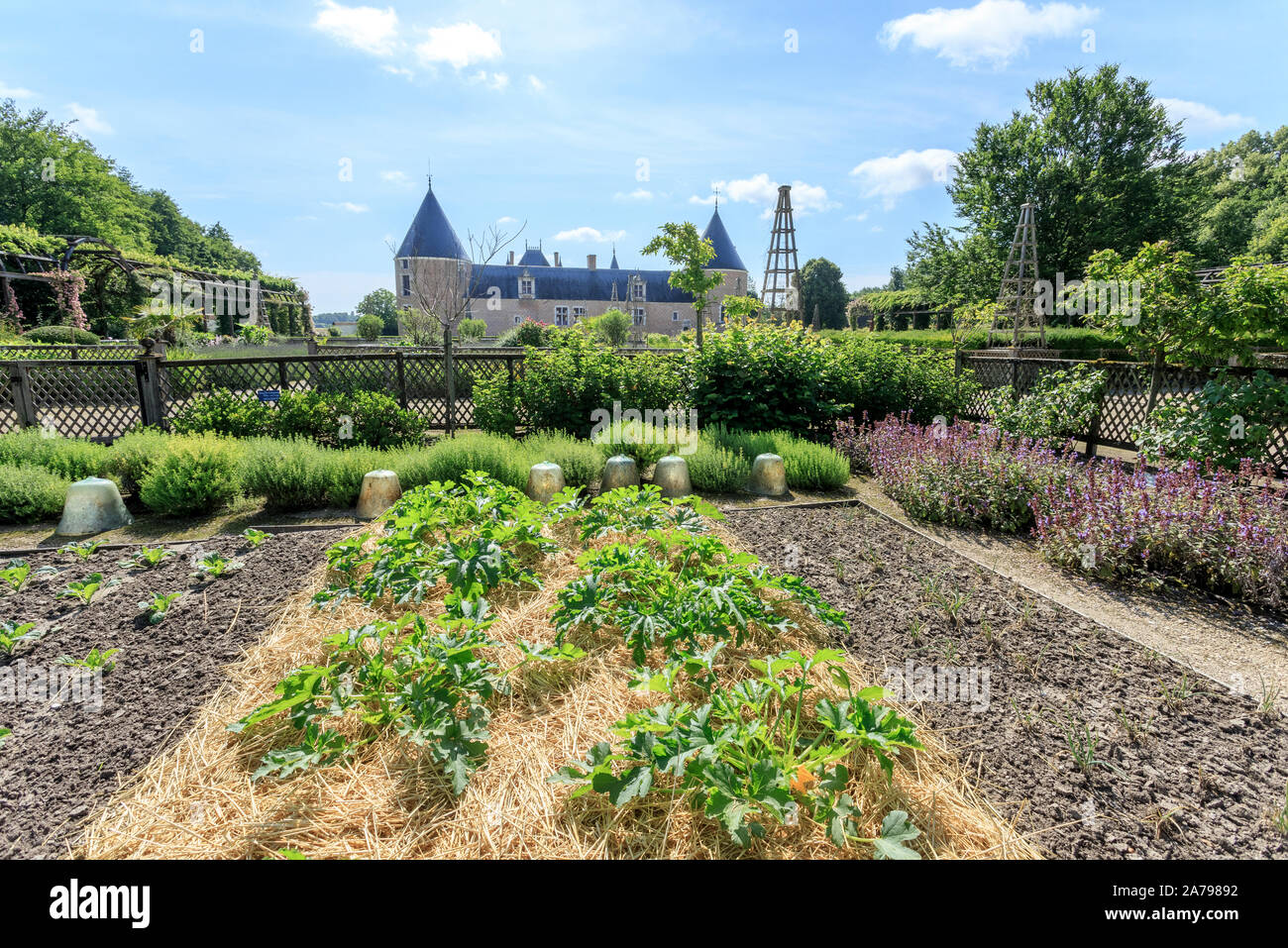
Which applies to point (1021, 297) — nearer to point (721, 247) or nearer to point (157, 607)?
point (157, 607)

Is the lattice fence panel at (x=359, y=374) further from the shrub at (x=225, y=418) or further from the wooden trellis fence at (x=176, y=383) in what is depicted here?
the shrub at (x=225, y=418)

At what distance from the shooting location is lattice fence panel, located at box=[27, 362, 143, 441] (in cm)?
741

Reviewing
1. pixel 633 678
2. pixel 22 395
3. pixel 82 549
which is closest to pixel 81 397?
pixel 22 395

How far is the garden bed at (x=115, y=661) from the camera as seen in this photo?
6.66 ft

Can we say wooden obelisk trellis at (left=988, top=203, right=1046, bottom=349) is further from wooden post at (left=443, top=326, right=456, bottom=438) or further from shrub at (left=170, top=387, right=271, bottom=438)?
shrub at (left=170, top=387, right=271, bottom=438)

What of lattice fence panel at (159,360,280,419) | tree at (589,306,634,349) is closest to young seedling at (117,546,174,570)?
lattice fence panel at (159,360,280,419)

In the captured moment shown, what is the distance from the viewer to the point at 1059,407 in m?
7.59

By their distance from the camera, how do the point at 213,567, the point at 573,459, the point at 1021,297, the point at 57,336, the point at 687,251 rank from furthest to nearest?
the point at 1021,297 → the point at 57,336 → the point at 687,251 → the point at 573,459 → the point at 213,567

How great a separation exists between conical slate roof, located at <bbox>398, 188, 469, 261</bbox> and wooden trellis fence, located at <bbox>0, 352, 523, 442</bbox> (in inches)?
1272

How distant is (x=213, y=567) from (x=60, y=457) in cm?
346

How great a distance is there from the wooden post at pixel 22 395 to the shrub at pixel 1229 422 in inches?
469
